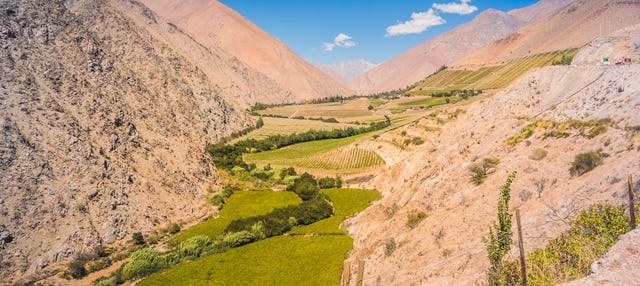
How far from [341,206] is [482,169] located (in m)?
31.5

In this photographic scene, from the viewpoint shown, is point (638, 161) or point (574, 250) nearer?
point (574, 250)

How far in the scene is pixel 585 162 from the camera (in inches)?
901

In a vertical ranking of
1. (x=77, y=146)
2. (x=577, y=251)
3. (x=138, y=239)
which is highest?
(x=77, y=146)

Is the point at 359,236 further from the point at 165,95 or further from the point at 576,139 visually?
the point at 165,95

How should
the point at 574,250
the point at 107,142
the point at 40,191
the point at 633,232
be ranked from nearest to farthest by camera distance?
the point at 633,232 < the point at 574,250 < the point at 40,191 < the point at 107,142

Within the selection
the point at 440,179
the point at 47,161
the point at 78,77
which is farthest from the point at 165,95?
the point at 440,179

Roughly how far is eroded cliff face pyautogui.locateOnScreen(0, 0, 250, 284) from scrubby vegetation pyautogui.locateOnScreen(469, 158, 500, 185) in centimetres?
4262

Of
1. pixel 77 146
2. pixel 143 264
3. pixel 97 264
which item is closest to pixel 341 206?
pixel 143 264

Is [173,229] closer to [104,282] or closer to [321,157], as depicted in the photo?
[104,282]

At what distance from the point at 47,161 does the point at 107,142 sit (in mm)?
10703

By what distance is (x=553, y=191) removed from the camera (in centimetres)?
2295

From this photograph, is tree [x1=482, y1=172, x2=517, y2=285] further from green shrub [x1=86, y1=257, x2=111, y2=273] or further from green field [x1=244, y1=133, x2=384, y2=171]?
green field [x1=244, y1=133, x2=384, y2=171]

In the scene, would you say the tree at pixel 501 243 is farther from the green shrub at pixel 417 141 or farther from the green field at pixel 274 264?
the green shrub at pixel 417 141

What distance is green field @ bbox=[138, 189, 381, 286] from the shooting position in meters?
34.6
